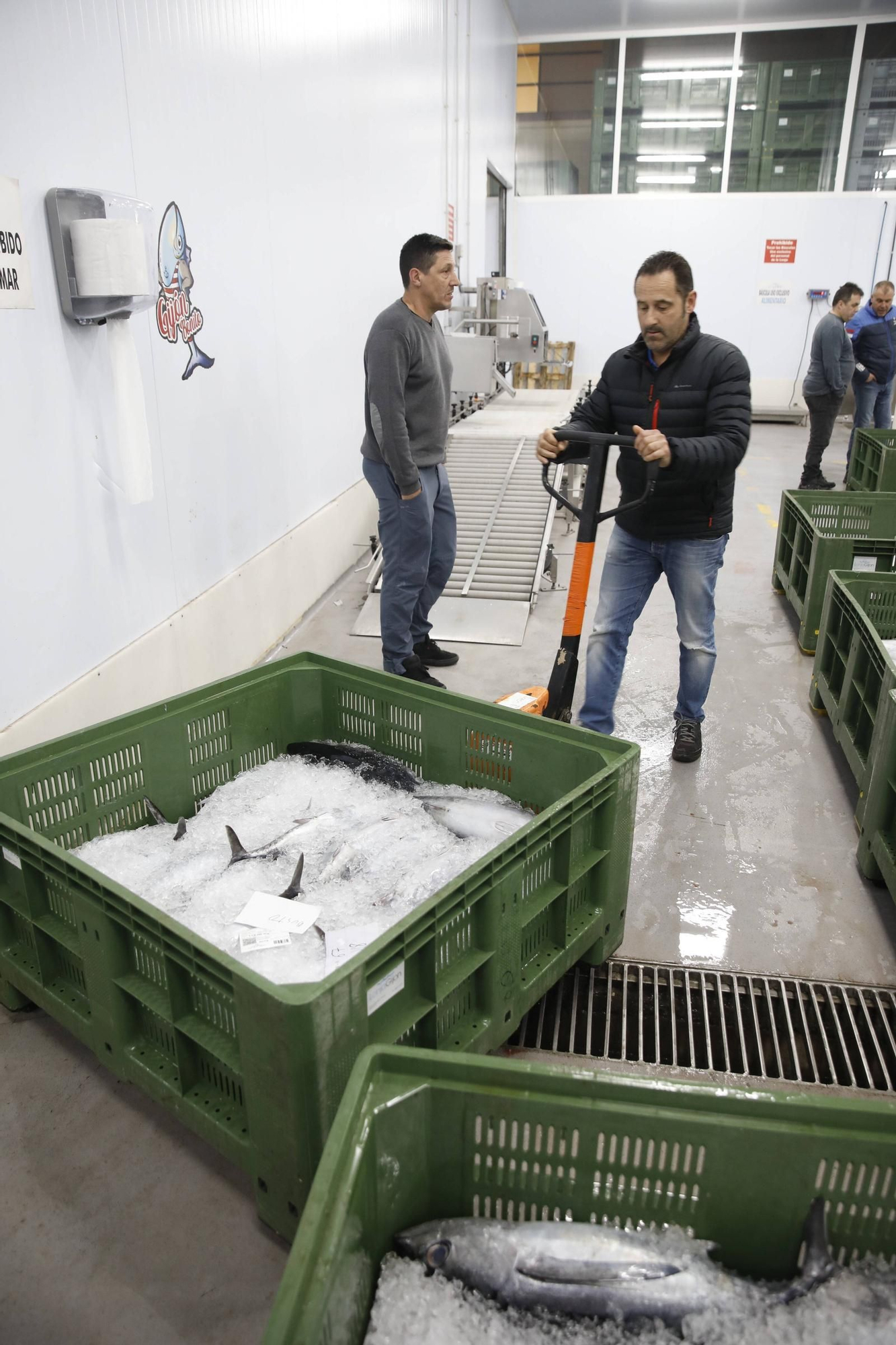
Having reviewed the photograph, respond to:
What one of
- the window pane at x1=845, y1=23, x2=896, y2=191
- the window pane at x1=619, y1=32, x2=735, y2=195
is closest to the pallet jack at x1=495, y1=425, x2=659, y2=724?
the window pane at x1=619, y1=32, x2=735, y2=195

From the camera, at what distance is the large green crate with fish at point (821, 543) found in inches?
173

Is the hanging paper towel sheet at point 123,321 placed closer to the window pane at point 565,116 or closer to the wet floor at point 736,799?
the wet floor at point 736,799

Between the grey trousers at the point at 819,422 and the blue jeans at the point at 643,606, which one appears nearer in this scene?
the blue jeans at the point at 643,606

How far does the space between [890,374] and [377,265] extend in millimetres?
4863

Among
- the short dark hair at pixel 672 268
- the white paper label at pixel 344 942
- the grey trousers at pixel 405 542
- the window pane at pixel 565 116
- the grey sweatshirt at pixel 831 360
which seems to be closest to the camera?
the white paper label at pixel 344 942

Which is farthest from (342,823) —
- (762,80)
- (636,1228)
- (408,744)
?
(762,80)

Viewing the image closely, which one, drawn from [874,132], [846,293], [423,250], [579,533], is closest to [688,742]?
[579,533]

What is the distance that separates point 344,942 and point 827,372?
6.99 metres

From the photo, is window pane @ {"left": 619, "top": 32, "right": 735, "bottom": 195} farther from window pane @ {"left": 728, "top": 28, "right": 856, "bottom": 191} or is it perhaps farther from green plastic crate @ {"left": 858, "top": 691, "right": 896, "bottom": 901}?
green plastic crate @ {"left": 858, "top": 691, "right": 896, "bottom": 901}

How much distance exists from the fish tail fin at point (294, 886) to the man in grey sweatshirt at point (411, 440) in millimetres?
1654

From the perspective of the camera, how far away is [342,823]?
254cm

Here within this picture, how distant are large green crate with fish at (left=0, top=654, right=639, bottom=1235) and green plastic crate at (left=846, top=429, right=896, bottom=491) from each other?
4847 millimetres

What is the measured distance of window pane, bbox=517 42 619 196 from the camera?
12695 mm

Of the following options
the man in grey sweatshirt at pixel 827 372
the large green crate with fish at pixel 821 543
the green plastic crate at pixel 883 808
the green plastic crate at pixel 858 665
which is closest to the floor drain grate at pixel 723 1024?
the green plastic crate at pixel 883 808
